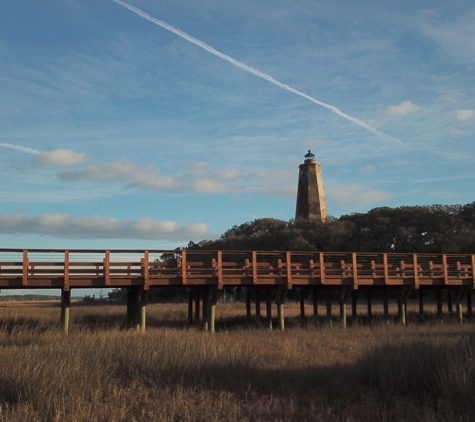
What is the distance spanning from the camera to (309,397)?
38.4 ft

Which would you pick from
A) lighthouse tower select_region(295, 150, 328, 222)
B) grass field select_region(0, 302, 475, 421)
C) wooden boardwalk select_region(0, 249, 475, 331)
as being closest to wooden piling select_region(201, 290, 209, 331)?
wooden boardwalk select_region(0, 249, 475, 331)

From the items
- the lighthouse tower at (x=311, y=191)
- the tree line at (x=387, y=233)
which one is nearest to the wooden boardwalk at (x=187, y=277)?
the tree line at (x=387, y=233)

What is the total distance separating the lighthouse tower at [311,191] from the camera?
64812 millimetres

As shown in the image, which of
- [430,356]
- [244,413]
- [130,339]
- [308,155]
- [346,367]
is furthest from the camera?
[308,155]

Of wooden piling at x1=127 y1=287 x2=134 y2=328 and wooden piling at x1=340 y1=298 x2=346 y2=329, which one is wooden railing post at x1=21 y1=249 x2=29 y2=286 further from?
wooden piling at x1=340 y1=298 x2=346 y2=329

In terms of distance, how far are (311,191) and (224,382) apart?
5394 centimetres

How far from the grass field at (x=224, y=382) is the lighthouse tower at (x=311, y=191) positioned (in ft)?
164

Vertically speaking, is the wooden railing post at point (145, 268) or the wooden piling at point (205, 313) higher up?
the wooden railing post at point (145, 268)

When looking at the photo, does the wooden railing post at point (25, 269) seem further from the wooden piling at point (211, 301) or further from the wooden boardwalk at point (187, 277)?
the wooden piling at point (211, 301)

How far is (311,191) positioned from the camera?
65312 mm

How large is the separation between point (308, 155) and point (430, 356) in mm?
54494

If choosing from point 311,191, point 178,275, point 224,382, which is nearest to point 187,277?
point 178,275

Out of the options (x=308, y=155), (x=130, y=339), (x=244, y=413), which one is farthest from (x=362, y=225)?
(x=244, y=413)

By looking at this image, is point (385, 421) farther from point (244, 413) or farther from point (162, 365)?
point (162, 365)
